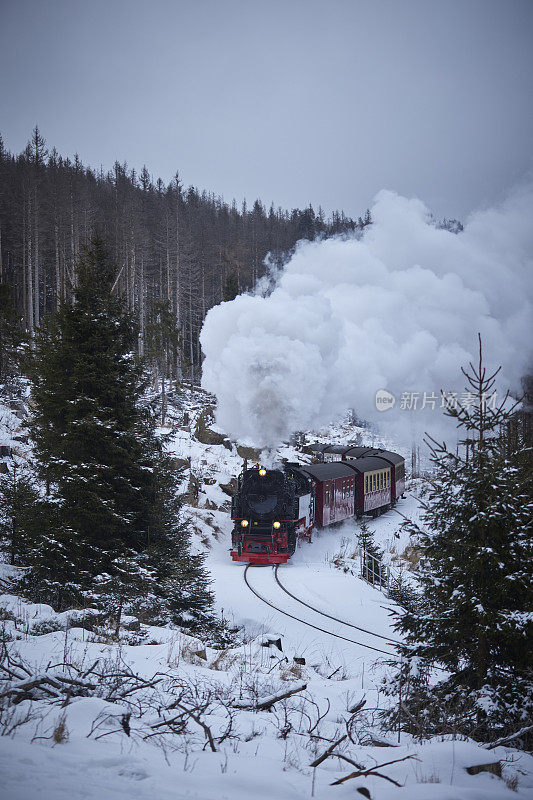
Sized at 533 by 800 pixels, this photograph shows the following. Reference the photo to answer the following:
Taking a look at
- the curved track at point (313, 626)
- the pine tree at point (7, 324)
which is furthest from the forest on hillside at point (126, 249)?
the curved track at point (313, 626)

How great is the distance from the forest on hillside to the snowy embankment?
24.7 meters

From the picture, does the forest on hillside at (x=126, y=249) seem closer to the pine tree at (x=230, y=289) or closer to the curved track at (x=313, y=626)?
the pine tree at (x=230, y=289)

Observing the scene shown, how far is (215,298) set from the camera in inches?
1917

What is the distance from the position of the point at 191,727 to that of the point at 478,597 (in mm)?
2938

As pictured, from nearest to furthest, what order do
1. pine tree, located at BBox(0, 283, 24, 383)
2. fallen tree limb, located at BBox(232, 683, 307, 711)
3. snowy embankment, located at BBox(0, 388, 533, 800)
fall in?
snowy embankment, located at BBox(0, 388, 533, 800) → fallen tree limb, located at BBox(232, 683, 307, 711) → pine tree, located at BBox(0, 283, 24, 383)

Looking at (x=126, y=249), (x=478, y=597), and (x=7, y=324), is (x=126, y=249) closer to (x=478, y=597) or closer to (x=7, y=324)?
(x=7, y=324)

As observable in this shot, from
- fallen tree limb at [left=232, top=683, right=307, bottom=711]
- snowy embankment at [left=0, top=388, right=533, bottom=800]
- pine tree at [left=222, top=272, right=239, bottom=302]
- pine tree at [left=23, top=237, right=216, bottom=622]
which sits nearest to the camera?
snowy embankment at [left=0, top=388, right=533, bottom=800]

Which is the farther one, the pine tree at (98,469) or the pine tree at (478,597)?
the pine tree at (98,469)

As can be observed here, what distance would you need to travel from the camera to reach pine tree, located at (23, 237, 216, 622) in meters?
7.98

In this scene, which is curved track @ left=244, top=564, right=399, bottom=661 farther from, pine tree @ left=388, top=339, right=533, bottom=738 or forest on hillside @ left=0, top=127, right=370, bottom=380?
forest on hillside @ left=0, top=127, right=370, bottom=380

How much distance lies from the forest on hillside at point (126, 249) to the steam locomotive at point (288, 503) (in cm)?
Result: 1371

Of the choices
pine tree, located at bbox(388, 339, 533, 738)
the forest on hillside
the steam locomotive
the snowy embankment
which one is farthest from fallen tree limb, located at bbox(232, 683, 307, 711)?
the forest on hillside

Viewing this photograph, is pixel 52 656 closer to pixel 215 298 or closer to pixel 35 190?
pixel 35 190

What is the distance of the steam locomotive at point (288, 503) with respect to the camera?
54.9 ft
